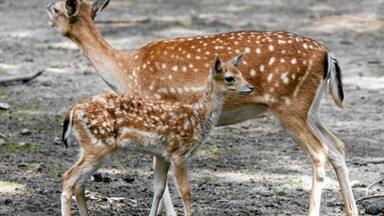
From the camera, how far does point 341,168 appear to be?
7.68 metres

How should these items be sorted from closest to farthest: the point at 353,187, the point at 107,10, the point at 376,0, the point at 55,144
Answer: the point at 353,187 < the point at 55,144 < the point at 107,10 < the point at 376,0

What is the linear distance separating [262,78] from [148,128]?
1.35 metres

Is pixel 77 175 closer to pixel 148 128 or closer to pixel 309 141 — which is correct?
pixel 148 128

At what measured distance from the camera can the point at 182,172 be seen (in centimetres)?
687

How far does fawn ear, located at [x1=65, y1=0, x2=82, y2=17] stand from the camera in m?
8.36

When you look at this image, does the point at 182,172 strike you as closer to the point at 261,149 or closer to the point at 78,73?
the point at 261,149

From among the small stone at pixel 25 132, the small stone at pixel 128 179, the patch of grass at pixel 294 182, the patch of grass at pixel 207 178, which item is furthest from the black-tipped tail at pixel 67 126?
the small stone at pixel 25 132

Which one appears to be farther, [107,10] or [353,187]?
[107,10]

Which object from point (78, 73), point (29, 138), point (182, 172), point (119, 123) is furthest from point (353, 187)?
point (78, 73)

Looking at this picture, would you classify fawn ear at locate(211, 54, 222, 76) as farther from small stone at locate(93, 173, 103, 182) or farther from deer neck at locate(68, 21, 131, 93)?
small stone at locate(93, 173, 103, 182)

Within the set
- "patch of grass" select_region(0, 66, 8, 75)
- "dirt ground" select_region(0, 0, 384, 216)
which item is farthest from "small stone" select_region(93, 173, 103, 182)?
"patch of grass" select_region(0, 66, 8, 75)

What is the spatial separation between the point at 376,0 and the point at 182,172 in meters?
13.1

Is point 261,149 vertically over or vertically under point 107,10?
over

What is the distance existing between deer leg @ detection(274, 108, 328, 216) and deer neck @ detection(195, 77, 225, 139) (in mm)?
676
